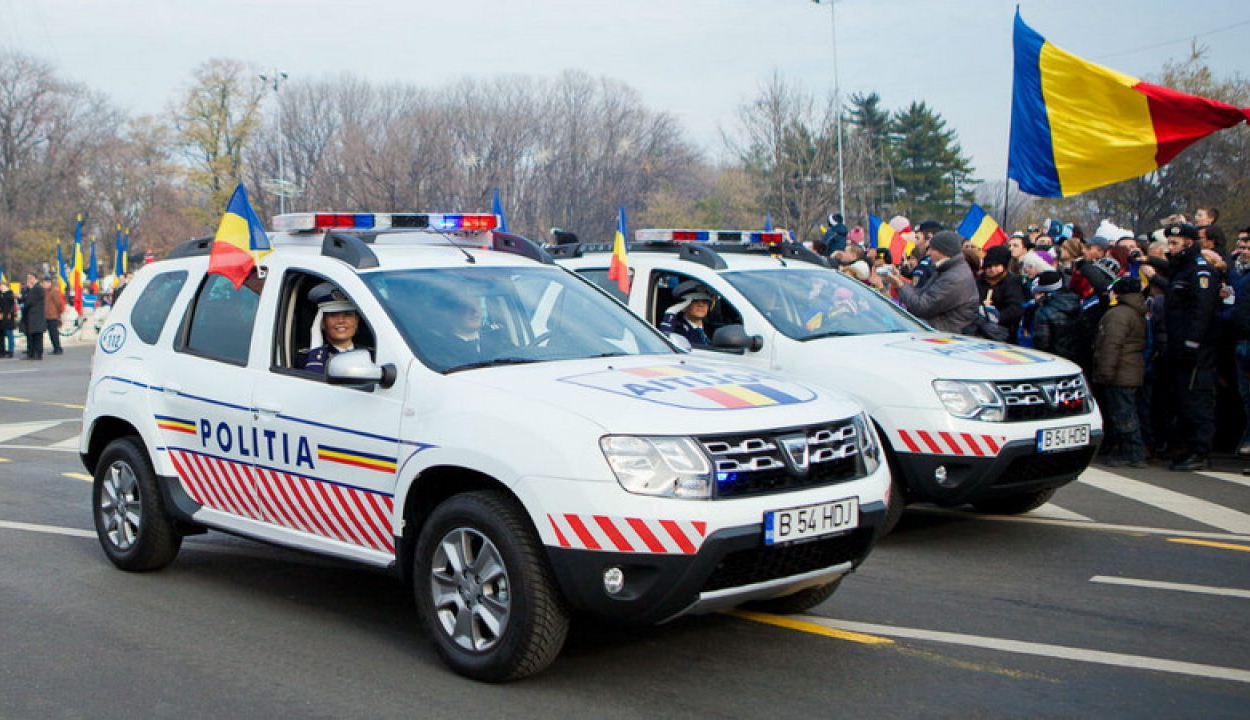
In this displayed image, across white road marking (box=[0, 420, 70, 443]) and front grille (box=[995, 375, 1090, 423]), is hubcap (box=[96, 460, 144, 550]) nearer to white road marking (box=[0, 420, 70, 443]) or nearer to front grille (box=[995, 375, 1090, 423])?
front grille (box=[995, 375, 1090, 423])

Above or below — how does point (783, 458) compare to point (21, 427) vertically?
above

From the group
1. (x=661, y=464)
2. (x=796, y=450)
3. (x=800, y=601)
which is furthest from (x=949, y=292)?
(x=661, y=464)

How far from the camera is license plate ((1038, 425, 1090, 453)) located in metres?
7.63

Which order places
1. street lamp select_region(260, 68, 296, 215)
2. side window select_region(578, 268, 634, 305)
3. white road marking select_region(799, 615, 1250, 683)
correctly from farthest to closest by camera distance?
street lamp select_region(260, 68, 296, 215) → side window select_region(578, 268, 634, 305) → white road marking select_region(799, 615, 1250, 683)

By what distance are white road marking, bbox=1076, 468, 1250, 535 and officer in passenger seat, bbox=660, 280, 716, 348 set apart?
11.3 feet

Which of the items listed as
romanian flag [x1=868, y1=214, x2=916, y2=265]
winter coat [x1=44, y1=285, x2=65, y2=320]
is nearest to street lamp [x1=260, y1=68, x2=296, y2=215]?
winter coat [x1=44, y1=285, x2=65, y2=320]

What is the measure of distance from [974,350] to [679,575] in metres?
4.10

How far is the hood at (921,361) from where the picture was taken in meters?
7.71

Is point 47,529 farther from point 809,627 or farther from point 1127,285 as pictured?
point 1127,285

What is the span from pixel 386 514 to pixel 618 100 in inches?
2831

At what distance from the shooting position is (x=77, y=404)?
18000 millimetres

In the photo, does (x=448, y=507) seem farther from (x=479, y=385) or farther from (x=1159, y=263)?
(x=1159, y=263)

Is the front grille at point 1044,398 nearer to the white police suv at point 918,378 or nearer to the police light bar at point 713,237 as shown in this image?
the white police suv at point 918,378

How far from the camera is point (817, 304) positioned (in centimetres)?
893
